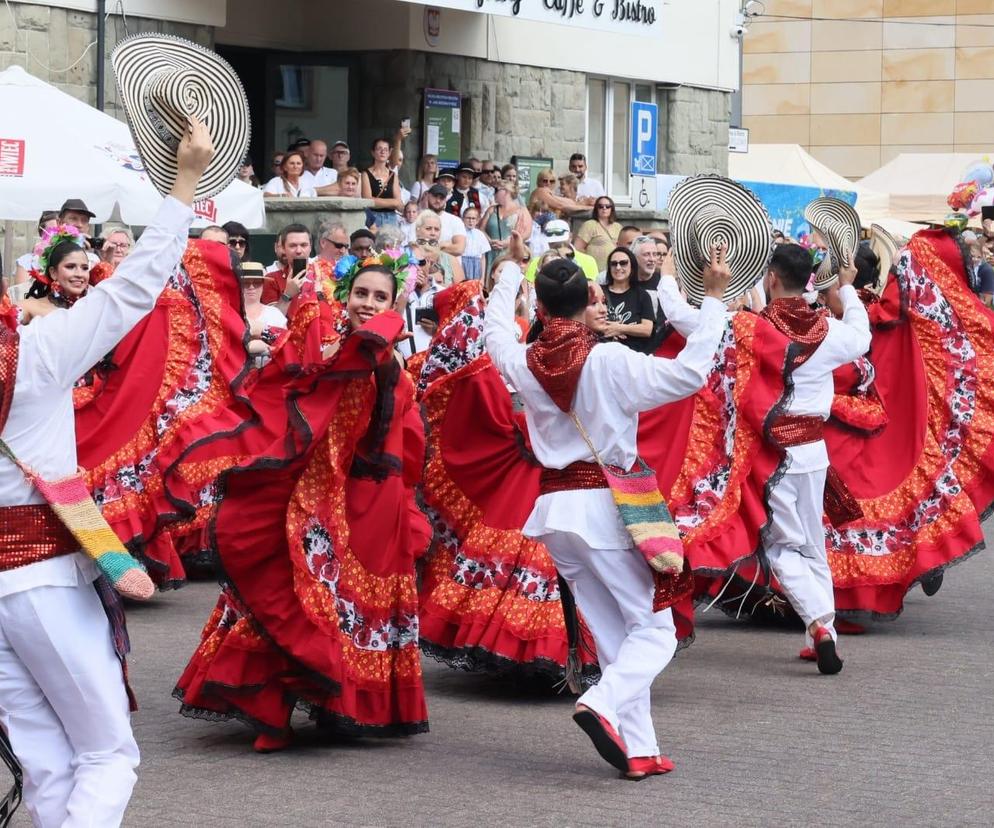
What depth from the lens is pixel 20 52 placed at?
14.9m

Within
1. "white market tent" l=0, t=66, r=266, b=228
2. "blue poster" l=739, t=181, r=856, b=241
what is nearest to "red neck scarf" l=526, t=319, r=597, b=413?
Answer: "white market tent" l=0, t=66, r=266, b=228

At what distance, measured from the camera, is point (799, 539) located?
825 cm

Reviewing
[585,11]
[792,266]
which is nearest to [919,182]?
[585,11]

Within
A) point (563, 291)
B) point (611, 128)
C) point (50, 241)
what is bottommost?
point (563, 291)

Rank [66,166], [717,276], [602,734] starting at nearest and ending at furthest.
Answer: [602,734], [717,276], [66,166]

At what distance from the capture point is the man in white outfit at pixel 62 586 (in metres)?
4.36

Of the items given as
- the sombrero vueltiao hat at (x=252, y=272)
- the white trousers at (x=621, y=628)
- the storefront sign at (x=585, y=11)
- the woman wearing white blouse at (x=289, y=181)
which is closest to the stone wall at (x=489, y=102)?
the storefront sign at (x=585, y=11)

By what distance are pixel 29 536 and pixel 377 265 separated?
7.85 ft

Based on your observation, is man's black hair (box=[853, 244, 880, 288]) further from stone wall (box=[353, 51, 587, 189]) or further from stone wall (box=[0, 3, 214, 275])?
stone wall (box=[353, 51, 587, 189])

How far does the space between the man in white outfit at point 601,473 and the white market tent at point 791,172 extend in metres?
22.8

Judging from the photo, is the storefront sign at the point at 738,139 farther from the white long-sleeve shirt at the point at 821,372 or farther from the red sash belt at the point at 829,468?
the white long-sleeve shirt at the point at 821,372

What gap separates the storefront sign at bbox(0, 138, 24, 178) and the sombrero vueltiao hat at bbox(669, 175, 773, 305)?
5697 mm

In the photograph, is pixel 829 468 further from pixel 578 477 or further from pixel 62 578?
pixel 62 578

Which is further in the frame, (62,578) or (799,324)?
(799,324)
